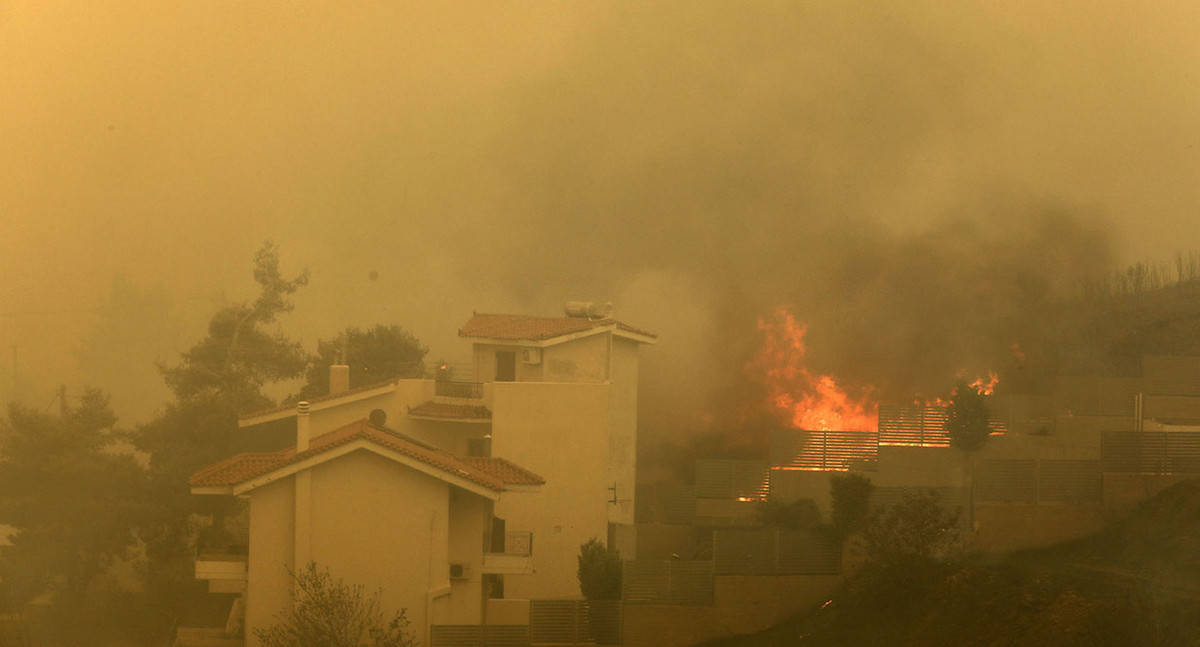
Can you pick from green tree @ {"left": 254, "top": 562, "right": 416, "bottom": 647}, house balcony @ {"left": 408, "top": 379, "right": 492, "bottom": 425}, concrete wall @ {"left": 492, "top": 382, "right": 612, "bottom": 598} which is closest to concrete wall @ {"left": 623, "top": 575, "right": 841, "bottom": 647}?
green tree @ {"left": 254, "top": 562, "right": 416, "bottom": 647}

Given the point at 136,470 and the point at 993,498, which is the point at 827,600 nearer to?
the point at 993,498

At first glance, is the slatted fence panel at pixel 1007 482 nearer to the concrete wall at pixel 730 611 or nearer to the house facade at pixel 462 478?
the concrete wall at pixel 730 611

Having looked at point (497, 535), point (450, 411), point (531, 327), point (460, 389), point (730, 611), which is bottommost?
point (730, 611)

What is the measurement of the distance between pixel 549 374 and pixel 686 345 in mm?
10641

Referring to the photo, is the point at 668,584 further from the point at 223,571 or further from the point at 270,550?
the point at 223,571

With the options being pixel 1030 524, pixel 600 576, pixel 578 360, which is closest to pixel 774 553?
pixel 600 576

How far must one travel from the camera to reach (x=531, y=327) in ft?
129

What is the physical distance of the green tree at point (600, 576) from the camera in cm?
2714

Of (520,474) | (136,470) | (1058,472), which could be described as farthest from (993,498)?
(136,470)

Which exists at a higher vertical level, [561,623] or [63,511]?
[63,511]

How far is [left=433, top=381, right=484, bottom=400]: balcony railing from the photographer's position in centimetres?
3778

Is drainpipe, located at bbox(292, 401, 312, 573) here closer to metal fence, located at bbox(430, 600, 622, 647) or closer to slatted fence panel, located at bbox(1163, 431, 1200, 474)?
metal fence, located at bbox(430, 600, 622, 647)

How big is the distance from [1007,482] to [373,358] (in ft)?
97.3

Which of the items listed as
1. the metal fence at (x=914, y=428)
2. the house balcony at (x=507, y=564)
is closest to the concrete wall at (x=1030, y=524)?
the metal fence at (x=914, y=428)
